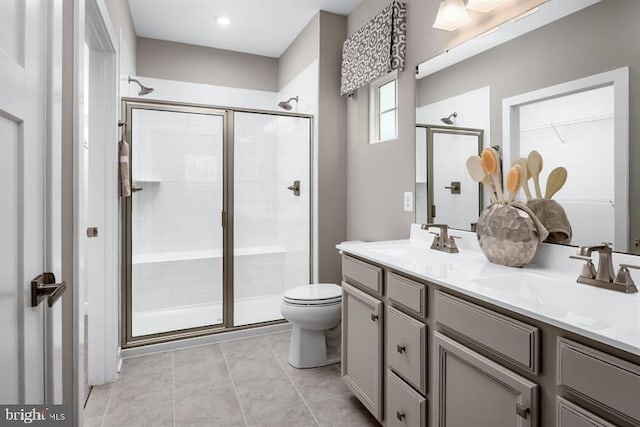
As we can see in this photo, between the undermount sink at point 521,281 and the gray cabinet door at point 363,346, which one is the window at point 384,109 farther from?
the undermount sink at point 521,281

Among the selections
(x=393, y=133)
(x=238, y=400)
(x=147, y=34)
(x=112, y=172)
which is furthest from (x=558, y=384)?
(x=147, y=34)

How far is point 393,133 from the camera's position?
8.32 feet

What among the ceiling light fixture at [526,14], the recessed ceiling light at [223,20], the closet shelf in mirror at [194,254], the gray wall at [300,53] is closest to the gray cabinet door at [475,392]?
the ceiling light fixture at [526,14]

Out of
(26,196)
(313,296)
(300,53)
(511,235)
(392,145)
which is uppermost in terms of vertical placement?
(300,53)

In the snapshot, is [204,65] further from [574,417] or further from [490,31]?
[574,417]

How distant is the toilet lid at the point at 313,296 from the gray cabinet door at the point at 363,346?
394 mm

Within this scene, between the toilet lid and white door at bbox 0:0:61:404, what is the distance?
1461 millimetres

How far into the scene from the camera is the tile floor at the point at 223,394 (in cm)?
184

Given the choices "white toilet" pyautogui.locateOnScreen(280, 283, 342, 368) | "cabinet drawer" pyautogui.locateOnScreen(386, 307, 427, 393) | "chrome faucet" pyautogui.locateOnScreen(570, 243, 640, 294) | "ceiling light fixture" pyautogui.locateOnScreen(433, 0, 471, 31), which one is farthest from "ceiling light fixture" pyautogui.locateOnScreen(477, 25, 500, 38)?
"white toilet" pyautogui.locateOnScreen(280, 283, 342, 368)

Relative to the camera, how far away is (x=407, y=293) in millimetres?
1455

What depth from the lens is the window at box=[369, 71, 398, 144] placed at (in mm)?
2510

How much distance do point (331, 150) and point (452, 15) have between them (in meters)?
1.42

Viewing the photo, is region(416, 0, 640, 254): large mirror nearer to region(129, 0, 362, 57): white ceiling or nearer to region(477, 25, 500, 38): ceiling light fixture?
region(477, 25, 500, 38): ceiling light fixture

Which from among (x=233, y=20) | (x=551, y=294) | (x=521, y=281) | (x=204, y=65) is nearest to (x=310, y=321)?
(x=521, y=281)
